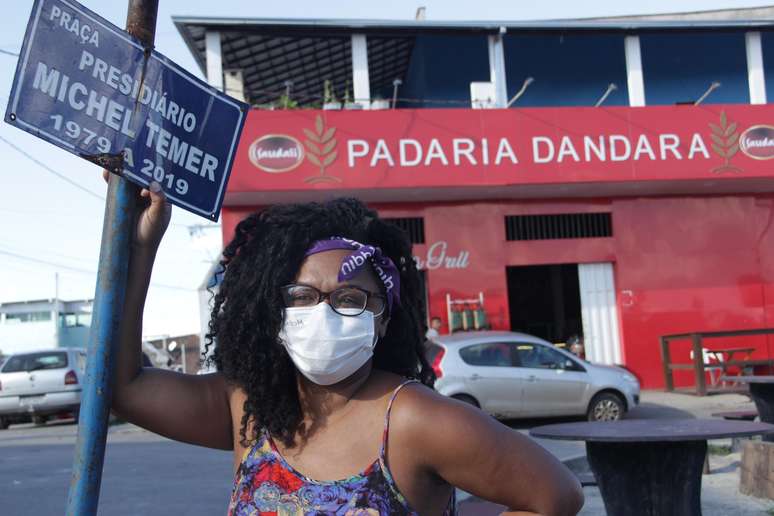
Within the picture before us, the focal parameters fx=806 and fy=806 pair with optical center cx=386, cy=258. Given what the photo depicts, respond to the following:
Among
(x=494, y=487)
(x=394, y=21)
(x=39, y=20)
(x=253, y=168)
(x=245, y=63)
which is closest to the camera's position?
(x=494, y=487)

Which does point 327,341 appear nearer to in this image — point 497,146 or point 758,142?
point 497,146

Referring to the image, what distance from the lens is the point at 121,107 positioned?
6.70 feet

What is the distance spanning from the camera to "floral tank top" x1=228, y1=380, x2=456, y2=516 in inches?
69.0

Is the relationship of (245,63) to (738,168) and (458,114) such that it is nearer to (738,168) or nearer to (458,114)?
(458,114)

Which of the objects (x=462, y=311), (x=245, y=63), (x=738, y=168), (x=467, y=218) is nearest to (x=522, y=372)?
(x=462, y=311)

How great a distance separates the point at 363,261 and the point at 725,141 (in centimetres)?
1563

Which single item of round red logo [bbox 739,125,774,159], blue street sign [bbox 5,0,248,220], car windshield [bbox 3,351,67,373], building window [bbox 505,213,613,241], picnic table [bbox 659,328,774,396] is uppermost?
round red logo [bbox 739,125,774,159]

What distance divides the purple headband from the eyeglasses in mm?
41

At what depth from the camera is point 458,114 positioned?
15.4 metres

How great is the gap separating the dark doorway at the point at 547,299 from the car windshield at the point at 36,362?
1101 centimetres

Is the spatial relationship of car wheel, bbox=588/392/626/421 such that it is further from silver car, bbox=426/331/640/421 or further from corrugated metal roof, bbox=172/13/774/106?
corrugated metal roof, bbox=172/13/774/106

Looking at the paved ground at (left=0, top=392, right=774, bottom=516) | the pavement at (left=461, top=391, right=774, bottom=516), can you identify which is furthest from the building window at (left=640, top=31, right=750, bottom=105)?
the paved ground at (left=0, top=392, right=774, bottom=516)

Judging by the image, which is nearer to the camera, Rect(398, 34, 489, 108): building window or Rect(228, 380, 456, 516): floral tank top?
Rect(228, 380, 456, 516): floral tank top

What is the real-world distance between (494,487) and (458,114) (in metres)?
14.1
